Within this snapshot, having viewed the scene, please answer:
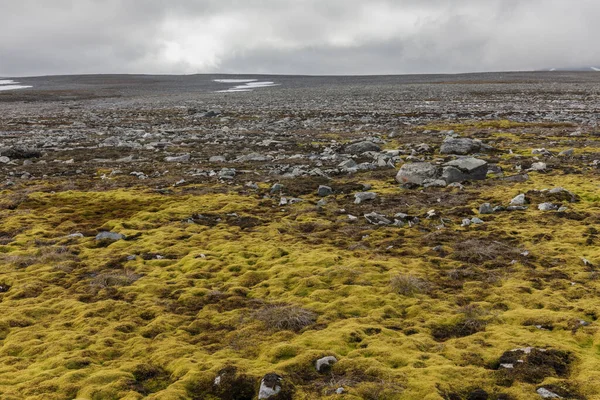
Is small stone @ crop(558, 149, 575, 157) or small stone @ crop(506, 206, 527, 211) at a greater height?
small stone @ crop(558, 149, 575, 157)

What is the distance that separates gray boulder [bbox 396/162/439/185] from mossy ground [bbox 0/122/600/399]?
7.70 feet

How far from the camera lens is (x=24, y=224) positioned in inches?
512

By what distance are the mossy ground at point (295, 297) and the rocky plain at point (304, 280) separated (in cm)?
4

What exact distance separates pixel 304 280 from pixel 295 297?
2.20 ft

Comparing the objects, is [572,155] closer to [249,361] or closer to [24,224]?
[249,361]

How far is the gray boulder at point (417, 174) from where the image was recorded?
1686 cm

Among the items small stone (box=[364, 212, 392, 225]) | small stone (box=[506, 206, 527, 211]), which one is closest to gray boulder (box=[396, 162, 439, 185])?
small stone (box=[506, 206, 527, 211])

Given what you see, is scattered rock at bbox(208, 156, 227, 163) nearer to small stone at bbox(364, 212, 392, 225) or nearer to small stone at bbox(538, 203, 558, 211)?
small stone at bbox(364, 212, 392, 225)

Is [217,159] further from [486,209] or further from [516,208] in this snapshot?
[516,208]

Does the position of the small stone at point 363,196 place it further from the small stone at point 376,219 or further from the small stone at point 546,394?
the small stone at point 546,394

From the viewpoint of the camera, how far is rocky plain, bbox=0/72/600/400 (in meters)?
6.09

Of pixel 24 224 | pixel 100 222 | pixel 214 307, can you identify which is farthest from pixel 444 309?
pixel 24 224

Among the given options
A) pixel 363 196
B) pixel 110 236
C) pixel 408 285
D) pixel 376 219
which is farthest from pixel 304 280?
pixel 363 196

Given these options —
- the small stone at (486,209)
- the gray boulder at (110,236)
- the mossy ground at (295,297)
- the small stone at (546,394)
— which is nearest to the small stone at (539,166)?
the mossy ground at (295,297)
